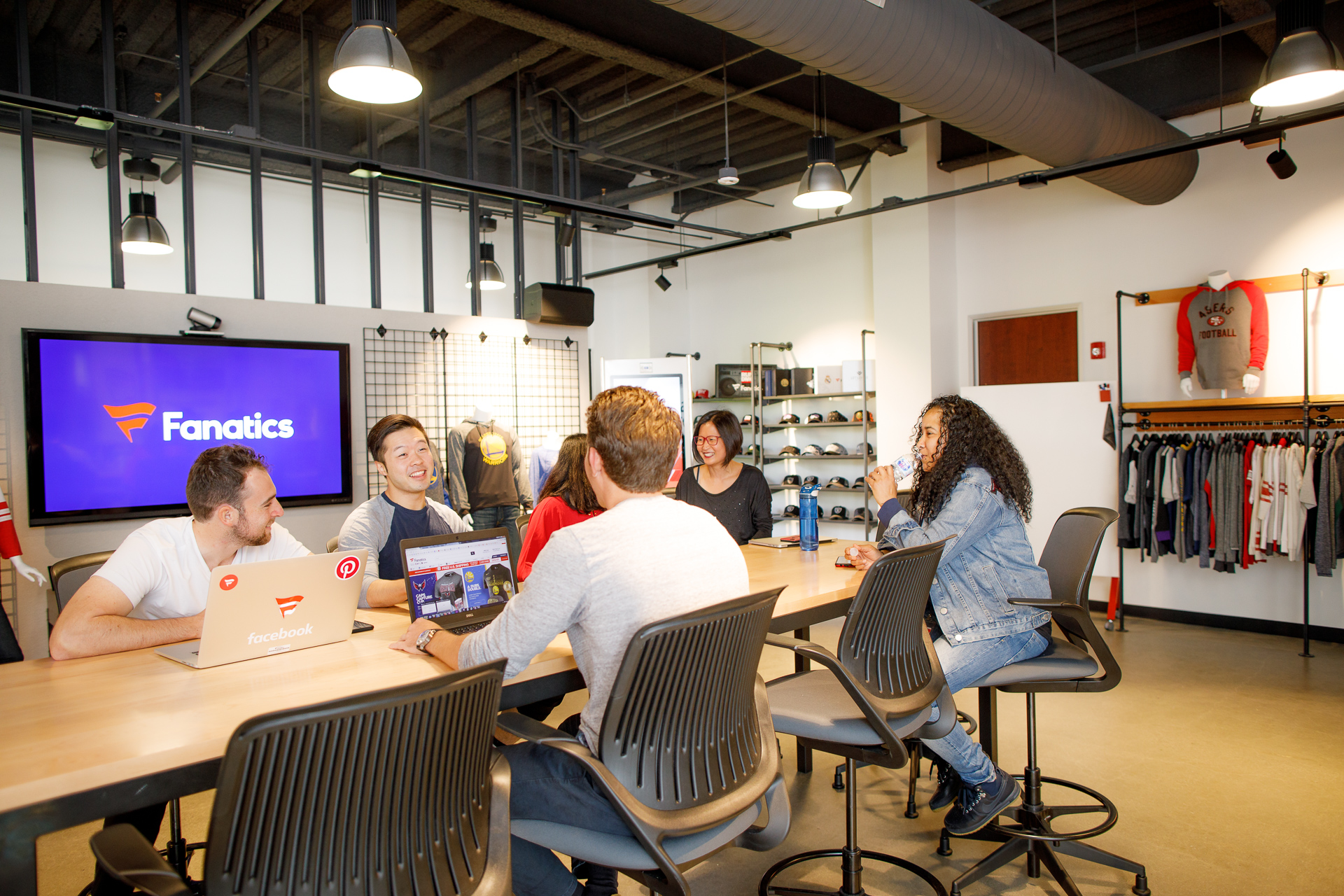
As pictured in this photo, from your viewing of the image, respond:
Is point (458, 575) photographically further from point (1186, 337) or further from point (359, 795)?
point (1186, 337)

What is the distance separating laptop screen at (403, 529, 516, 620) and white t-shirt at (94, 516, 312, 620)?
38 centimetres

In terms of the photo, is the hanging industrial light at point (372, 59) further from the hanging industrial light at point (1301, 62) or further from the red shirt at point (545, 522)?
the hanging industrial light at point (1301, 62)

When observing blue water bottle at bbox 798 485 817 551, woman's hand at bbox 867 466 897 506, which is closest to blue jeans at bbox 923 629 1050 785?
woman's hand at bbox 867 466 897 506

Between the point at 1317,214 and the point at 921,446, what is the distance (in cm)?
448

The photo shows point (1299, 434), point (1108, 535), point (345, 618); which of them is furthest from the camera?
point (1108, 535)

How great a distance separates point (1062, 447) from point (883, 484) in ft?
12.7

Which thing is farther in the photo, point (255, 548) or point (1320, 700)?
point (1320, 700)

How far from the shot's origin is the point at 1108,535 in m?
6.04

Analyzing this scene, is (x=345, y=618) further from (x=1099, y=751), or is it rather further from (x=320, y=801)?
(x=1099, y=751)

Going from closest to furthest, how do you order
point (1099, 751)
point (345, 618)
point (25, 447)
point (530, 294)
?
point (345, 618) < point (1099, 751) < point (25, 447) < point (530, 294)

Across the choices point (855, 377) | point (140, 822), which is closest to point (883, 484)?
point (140, 822)

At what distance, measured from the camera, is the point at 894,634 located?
2.14 m

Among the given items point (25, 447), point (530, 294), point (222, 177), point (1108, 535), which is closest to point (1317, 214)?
point (1108, 535)

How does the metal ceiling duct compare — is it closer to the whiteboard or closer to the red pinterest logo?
the whiteboard
